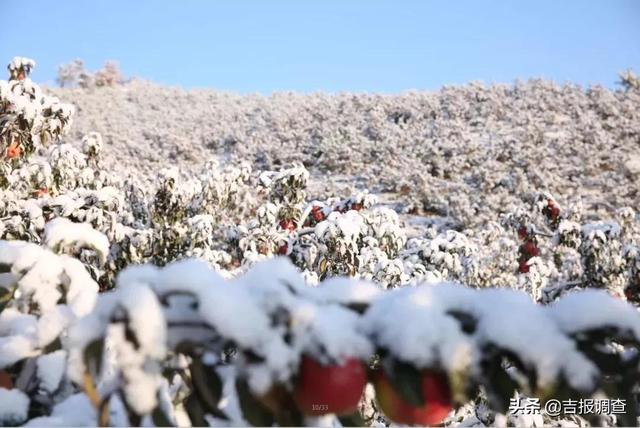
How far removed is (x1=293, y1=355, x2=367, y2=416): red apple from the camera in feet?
2.51

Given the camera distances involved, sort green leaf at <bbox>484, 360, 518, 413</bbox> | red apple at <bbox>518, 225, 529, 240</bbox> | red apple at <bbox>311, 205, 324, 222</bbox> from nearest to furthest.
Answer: green leaf at <bbox>484, 360, 518, 413</bbox>, red apple at <bbox>311, 205, 324, 222</bbox>, red apple at <bbox>518, 225, 529, 240</bbox>

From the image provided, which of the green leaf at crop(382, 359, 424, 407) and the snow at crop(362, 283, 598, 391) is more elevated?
the snow at crop(362, 283, 598, 391)

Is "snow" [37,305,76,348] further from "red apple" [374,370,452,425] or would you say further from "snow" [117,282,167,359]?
"red apple" [374,370,452,425]

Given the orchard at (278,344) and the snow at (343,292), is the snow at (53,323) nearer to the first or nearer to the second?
the orchard at (278,344)

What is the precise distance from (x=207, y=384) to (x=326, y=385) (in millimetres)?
180

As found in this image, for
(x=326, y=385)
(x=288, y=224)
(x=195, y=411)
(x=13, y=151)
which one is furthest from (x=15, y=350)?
(x=288, y=224)

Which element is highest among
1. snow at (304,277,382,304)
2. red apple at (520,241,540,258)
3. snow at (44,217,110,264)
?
red apple at (520,241,540,258)

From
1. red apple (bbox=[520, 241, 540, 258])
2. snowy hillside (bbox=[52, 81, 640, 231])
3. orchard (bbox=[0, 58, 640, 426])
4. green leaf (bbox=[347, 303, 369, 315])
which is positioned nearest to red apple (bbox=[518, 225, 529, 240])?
red apple (bbox=[520, 241, 540, 258])

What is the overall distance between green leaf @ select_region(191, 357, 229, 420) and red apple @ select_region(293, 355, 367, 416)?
4.6 inches

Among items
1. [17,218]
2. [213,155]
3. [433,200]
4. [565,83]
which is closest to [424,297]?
[17,218]

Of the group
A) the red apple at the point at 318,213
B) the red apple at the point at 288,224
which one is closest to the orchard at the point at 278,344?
the red apple at the point at 288,224

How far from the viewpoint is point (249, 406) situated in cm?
78

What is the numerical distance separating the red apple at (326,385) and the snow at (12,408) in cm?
54

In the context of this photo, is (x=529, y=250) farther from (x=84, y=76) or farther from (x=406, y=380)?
(x=84, y=76)
